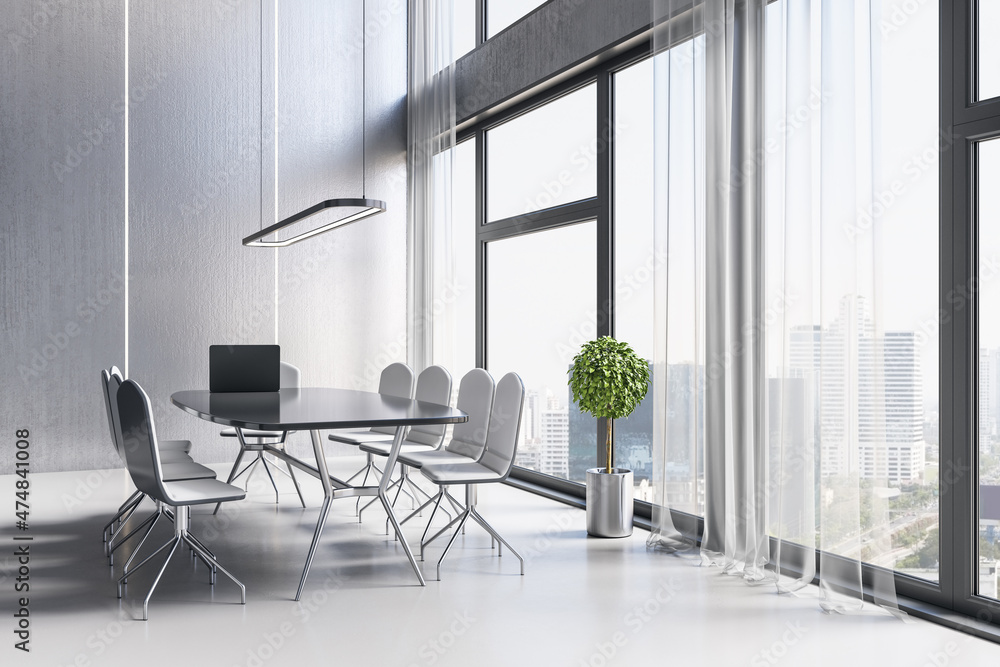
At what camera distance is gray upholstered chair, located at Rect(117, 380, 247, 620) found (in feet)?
10.5

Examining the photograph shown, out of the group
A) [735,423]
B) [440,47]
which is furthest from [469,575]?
[440,47]

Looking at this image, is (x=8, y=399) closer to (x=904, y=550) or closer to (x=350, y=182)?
(x=350, y=182)

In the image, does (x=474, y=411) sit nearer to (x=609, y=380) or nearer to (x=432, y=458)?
(x=432, y=458)

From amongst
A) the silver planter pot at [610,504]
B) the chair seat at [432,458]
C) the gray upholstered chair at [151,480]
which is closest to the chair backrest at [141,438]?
the gray upholstered chair at [151,480]

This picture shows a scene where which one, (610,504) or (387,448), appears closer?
(610,504)

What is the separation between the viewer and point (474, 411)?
442 cm

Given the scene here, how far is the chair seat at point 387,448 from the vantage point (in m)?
4.71

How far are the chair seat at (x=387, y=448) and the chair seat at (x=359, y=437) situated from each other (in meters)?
0.11

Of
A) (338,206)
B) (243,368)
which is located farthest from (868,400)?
(243,368)

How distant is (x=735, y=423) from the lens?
3967mm

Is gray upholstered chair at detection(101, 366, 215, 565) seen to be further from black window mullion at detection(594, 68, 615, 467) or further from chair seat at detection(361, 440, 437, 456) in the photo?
black window mullion at detection(594, 68, 615, 467)

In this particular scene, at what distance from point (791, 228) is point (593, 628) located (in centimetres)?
190

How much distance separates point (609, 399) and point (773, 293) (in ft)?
3.57
